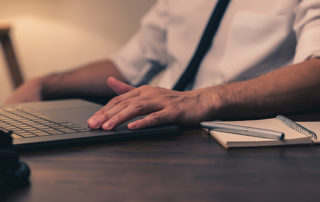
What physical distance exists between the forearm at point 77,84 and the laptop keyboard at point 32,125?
1.38ft

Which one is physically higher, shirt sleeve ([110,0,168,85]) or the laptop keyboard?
shirt sleeve ([110,0,168,85])

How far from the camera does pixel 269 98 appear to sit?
24.0 inches

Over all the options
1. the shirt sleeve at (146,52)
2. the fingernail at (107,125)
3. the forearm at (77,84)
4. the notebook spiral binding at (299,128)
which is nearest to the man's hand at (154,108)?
the fingernail at (107,125)

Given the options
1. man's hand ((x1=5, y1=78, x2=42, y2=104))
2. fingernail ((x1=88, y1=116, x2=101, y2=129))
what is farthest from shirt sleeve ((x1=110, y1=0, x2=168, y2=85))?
fingernail ((x1=88, y1=116, x2=101, y2=129))

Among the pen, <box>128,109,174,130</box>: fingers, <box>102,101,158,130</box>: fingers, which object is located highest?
<box>102,101,158,130</box>: fingers

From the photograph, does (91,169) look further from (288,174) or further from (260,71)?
(260,71)

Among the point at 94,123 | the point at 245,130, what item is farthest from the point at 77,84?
the point at 245,130

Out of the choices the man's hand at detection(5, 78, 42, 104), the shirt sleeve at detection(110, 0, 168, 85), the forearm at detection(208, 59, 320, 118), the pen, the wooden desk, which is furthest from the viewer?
the shirt sleeve at detection(110, 0, 168, 85)

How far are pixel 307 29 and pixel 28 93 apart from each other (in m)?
0.77

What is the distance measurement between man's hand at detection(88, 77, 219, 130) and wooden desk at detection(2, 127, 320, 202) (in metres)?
0.05

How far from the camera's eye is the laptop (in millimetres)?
466

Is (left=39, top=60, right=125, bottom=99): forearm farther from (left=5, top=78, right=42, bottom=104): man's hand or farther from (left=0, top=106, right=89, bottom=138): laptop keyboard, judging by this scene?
(left=0, top=106, right=89, bottom=138): laptop keyboard

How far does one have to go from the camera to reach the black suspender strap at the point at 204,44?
2.96 feet

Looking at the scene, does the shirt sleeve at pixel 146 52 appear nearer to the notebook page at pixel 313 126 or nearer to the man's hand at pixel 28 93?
the man's hand at pixel 28 93
